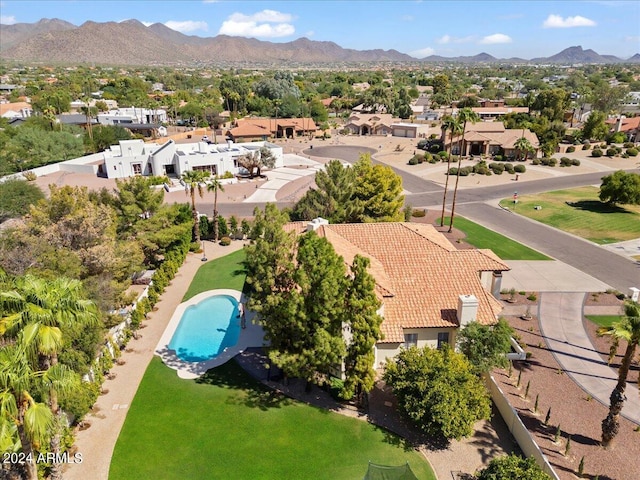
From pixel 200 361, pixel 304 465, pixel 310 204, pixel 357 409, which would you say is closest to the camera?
pixel 304 465

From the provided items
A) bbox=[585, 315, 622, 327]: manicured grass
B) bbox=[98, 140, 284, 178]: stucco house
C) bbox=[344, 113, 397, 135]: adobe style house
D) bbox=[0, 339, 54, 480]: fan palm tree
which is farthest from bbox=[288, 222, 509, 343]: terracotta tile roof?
A: bbox=[344, 113, 397, 135]: adobe style house

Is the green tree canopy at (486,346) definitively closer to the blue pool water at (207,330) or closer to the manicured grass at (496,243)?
the blue pool water at (207,330)

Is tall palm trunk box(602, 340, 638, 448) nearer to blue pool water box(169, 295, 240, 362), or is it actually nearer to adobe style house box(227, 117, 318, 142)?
blue pool water box(169, 295, 240, 362)

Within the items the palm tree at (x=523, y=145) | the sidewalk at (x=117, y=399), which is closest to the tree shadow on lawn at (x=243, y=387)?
the sidewalk at (x=117, y=399)

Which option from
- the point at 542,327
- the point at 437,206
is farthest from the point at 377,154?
the point at 542,327

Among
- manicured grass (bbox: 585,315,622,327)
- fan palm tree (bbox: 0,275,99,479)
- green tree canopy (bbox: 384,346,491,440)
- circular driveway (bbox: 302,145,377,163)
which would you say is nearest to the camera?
fan palm tree (bbox: 0,275,99,479)

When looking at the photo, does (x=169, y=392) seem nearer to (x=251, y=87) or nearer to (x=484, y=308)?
(x=484, y=308)

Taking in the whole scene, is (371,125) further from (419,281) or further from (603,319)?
(419,281)
